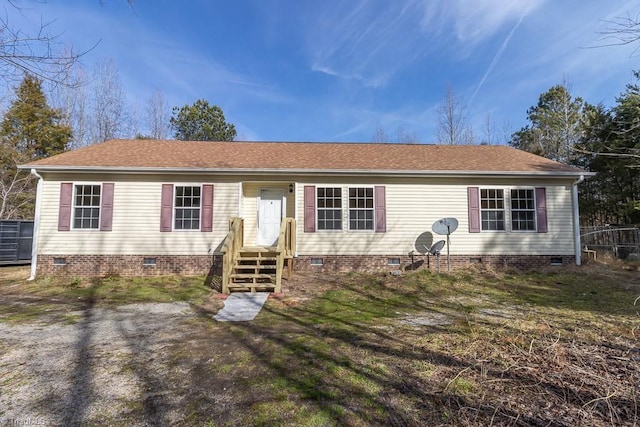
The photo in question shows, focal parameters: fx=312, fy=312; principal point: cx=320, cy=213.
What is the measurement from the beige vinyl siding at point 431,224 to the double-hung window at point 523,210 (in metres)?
0.19

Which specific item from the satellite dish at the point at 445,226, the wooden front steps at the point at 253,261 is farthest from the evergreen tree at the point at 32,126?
the satellite dish at the point at 445,226

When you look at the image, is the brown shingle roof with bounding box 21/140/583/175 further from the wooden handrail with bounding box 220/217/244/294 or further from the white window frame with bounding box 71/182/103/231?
the wooden handrail with bounding box 220/217/244/294

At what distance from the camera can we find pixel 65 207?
9266 mm

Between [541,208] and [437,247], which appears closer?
[437,247]

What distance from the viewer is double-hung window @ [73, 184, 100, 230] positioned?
30.8ft

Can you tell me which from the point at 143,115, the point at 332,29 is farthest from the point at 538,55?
the point at 143,115

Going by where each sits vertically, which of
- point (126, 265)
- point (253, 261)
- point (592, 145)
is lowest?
point (126, 265)

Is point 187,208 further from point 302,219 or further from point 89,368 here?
point 89,368

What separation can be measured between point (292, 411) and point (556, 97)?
95.5 ft

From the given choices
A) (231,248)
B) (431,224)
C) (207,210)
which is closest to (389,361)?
(231,248)

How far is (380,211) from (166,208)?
660 centimetres

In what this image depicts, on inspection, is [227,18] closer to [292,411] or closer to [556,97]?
[292,411]

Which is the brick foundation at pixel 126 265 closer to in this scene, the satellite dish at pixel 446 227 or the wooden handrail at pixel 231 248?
the wooden handrail at pixel 231 248

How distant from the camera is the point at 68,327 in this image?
507 cm
